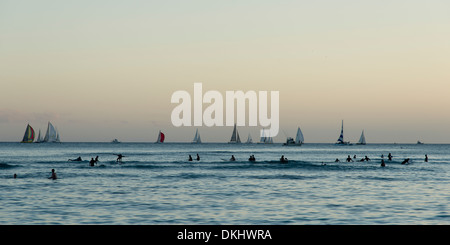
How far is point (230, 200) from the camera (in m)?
35.9

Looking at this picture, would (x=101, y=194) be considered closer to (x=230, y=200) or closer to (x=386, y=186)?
(x=230, y=200)

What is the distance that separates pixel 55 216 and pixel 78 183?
78.1 feet

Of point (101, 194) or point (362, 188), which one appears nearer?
point (101, 194)

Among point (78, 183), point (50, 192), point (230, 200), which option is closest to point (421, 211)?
point (230, 200)
